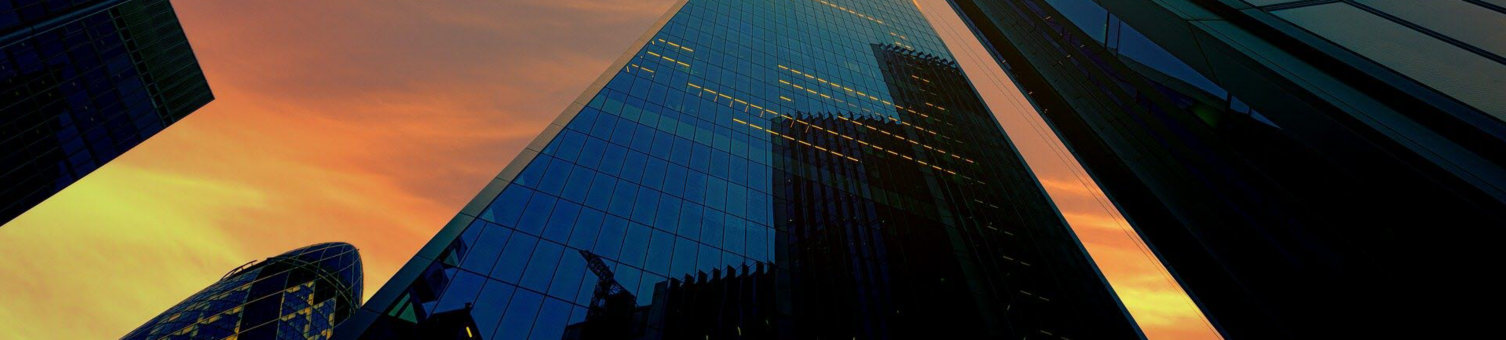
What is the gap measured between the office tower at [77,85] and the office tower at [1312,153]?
82.8 m

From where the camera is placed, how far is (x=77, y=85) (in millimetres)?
64500

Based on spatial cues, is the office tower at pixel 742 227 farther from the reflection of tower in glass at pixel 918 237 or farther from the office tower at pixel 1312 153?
the office tower at pixel 1312 153

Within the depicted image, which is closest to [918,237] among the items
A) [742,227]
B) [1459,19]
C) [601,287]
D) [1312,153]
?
[742,227]

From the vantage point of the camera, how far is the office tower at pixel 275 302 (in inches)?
2761

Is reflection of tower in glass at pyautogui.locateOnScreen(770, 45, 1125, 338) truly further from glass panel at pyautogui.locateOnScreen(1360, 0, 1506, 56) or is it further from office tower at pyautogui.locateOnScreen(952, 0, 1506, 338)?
glass panel at pyautogui.locateOnScreen(1360, 0, 1506, 56)

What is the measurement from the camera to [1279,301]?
12406 millimetres

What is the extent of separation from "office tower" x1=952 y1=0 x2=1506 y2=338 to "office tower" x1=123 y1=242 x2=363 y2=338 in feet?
295

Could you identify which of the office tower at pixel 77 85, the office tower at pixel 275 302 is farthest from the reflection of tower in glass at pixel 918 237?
the office tower at pixel 275 302

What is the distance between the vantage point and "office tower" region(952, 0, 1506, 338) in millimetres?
8078

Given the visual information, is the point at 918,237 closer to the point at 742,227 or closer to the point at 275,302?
the point at 742,227

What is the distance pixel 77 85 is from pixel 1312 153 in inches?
3943

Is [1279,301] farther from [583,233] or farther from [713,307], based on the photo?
[583,233]

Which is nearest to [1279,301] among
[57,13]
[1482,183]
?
[1482,183]

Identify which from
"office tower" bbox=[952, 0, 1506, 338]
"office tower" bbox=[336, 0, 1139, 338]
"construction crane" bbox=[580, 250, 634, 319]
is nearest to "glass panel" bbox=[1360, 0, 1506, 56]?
"office tower" bbox=[952, 0, 1506, 338]
